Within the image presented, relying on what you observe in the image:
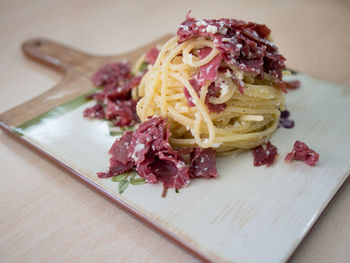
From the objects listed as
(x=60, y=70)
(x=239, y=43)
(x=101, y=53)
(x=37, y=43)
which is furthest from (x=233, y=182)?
(x=37, y=43)

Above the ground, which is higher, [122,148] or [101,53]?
[122,148]

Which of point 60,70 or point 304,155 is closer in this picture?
point 304,155

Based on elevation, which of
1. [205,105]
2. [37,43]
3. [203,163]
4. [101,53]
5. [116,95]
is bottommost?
[101,53]

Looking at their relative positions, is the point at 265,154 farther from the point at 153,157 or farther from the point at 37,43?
the point at 37,43

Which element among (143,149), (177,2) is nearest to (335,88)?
(143,149)

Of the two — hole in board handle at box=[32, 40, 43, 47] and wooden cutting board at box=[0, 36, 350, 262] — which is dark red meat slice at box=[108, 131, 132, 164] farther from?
hole in board handle at box=[32, 40, 43, 47]

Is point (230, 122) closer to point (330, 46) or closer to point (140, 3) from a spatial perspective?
point (330, 46)
